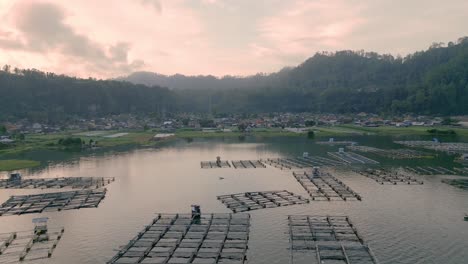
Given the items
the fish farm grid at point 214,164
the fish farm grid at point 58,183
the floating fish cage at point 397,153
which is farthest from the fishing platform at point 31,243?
the floating fish cage at point 397,153

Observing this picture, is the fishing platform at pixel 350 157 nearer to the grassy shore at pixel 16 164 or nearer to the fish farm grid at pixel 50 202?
the fish farm grid at pixel 50 202

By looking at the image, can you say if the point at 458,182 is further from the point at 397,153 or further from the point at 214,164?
the point at 214,164

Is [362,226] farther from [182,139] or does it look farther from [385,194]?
[182,139]

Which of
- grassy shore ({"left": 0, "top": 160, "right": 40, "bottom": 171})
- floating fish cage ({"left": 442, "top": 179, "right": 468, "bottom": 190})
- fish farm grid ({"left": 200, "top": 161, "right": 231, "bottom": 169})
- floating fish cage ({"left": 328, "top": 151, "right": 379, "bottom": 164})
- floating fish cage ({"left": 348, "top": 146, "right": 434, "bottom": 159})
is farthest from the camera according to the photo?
floating fish cage ({"left": 348, "top": 146, "right": 434, "bottom": 159})

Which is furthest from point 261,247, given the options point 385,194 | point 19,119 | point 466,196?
point 19,119

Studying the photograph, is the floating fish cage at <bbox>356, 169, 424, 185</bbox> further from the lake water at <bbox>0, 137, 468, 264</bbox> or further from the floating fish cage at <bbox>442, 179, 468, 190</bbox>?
the floating fish cage at <bbox>442, 179, 468, 190</bbox>

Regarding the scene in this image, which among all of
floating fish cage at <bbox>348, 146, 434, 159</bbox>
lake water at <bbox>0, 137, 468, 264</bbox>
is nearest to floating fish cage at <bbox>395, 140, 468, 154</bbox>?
floating fish cage at <bbox>348, 146, 434, 159</bbox>
